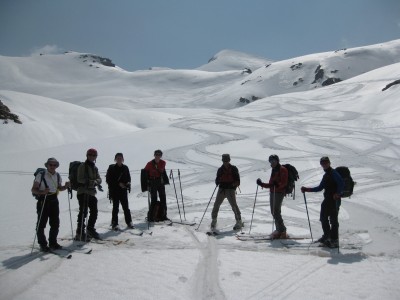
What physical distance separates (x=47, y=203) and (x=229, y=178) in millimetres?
4757

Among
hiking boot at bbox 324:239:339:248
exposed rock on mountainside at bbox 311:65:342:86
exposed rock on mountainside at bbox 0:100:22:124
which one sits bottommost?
hiking boot at bbox 324:239:339:248

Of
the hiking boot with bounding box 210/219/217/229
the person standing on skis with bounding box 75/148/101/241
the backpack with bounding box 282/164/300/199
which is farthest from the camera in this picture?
the hiking boot with bounding box 210/219/217/229

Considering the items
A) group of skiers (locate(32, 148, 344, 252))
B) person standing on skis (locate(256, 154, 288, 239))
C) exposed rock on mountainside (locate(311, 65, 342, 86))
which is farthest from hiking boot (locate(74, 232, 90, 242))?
exposed rock on mountainside (locate(311, 65, 342, 86))

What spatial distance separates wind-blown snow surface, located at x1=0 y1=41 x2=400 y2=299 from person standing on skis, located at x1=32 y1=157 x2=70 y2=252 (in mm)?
433

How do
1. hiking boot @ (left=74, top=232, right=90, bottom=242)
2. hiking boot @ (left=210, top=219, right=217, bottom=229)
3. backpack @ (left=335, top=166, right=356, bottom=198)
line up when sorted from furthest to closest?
hiking boot @ (left=210, top=219, right=217, bottom=229), hiking boot @ (left=74, top=232, right=90, bottom=242), backpack @ (left=335, top=166, right=356, bottom=198)

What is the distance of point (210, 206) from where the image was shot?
1322 centimetres

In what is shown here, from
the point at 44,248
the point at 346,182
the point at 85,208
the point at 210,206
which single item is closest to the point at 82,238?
the point at 85,208

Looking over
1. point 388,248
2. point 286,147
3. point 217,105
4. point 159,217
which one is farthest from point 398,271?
point 217,105

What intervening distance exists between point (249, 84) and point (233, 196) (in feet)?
379

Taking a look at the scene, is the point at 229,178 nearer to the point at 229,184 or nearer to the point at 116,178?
the point at 229,184

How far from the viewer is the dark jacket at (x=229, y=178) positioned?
384 inches

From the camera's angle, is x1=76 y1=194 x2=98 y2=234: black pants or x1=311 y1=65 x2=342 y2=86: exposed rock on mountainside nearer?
x1=76 y1=194 x2=98 y2=234: black pants

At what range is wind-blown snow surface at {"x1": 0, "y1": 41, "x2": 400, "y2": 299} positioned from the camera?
5.83 metres

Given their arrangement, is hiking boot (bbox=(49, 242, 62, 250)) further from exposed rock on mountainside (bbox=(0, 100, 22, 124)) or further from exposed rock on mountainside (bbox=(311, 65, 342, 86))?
exposed rock on mountainside (bbox=(311, 65, 342, 86))
